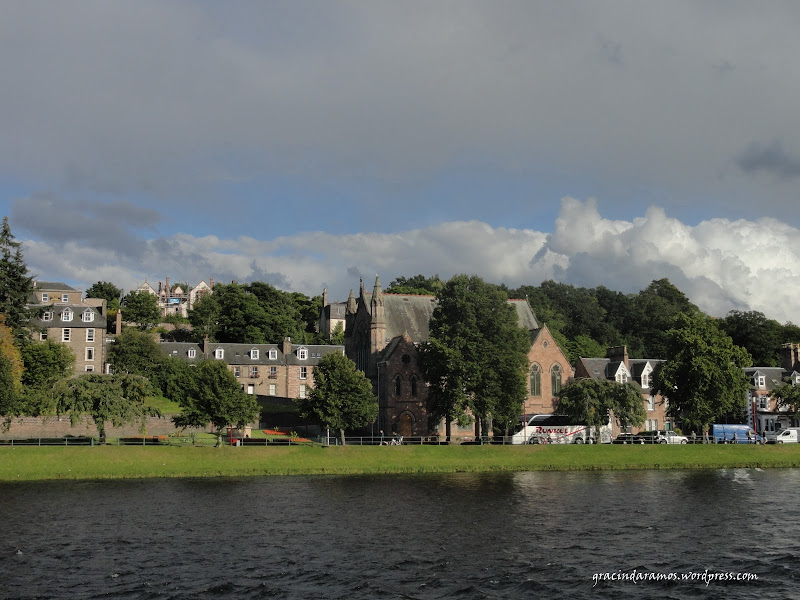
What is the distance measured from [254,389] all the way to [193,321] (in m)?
46.2

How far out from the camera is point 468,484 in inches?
2306

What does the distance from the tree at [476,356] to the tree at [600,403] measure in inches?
223

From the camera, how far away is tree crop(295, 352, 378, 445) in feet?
251

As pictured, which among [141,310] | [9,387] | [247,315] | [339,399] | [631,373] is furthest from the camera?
[141,310]

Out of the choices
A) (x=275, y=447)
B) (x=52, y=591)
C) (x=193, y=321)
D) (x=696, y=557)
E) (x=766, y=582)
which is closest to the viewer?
(x=52, y=591)

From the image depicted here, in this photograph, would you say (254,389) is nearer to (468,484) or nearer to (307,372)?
(307,372)

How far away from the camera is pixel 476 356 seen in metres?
80.3

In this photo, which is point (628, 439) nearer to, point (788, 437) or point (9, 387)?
point (788, 437)

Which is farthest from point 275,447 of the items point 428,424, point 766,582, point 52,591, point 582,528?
point 766,582

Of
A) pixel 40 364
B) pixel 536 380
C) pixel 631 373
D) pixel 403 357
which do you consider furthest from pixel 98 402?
pixel 631 373

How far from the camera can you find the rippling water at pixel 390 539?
97.9ft

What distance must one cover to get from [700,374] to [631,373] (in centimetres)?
2928

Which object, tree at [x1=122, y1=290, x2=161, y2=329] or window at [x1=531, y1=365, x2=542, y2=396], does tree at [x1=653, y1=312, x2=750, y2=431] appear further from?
tree at [x1=122, y1=290, x2=161, y2=329]

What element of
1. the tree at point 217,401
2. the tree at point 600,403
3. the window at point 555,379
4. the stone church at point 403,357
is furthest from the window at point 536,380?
the tree at point 217,401
